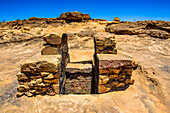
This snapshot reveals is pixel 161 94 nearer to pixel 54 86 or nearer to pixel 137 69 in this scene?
pixel 137 69

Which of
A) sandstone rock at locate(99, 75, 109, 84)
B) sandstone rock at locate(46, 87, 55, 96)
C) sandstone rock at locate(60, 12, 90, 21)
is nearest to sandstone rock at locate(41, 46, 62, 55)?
sandstone rock at locate(46, 87, 55, 96)

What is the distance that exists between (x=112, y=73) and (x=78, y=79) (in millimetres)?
1628

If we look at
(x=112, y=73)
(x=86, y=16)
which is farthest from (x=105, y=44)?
(x=86, y=16)

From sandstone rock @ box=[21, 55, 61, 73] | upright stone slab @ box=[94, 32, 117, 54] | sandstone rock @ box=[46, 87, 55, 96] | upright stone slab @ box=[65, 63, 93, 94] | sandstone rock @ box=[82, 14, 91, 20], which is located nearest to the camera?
sandstone rock @ box=[21, 55, 61, 73]

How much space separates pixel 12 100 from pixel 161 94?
356 centimetres

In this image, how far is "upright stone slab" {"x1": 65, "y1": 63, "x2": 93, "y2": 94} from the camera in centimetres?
388

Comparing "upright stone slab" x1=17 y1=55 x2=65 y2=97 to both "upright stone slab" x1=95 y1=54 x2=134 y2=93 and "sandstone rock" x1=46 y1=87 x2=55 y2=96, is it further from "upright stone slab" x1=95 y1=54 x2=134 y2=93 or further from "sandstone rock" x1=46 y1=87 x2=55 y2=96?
"upright stone slab" x1=95 y1=54 x2=134 y2=93

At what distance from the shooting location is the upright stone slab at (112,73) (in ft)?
8.65

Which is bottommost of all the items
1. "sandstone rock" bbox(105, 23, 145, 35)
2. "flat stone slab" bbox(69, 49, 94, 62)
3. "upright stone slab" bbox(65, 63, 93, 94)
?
"upright stone slab" bbox(65, 63, 93, 94)

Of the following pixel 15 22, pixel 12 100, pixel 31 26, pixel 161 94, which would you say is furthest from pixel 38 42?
pixel 161 94

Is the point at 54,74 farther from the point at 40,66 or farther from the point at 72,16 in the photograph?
the point at 72,16

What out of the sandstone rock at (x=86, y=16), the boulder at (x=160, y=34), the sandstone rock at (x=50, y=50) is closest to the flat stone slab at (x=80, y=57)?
the sandstone rock at (x=50, y=50)

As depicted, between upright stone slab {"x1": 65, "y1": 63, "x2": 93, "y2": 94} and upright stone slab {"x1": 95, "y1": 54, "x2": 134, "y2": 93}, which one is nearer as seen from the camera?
upright stone slab {"x1": 95, "y1": 54, "x2": 134, "y2": 93}

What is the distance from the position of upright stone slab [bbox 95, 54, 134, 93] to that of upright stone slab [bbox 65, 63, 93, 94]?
4.16ft
